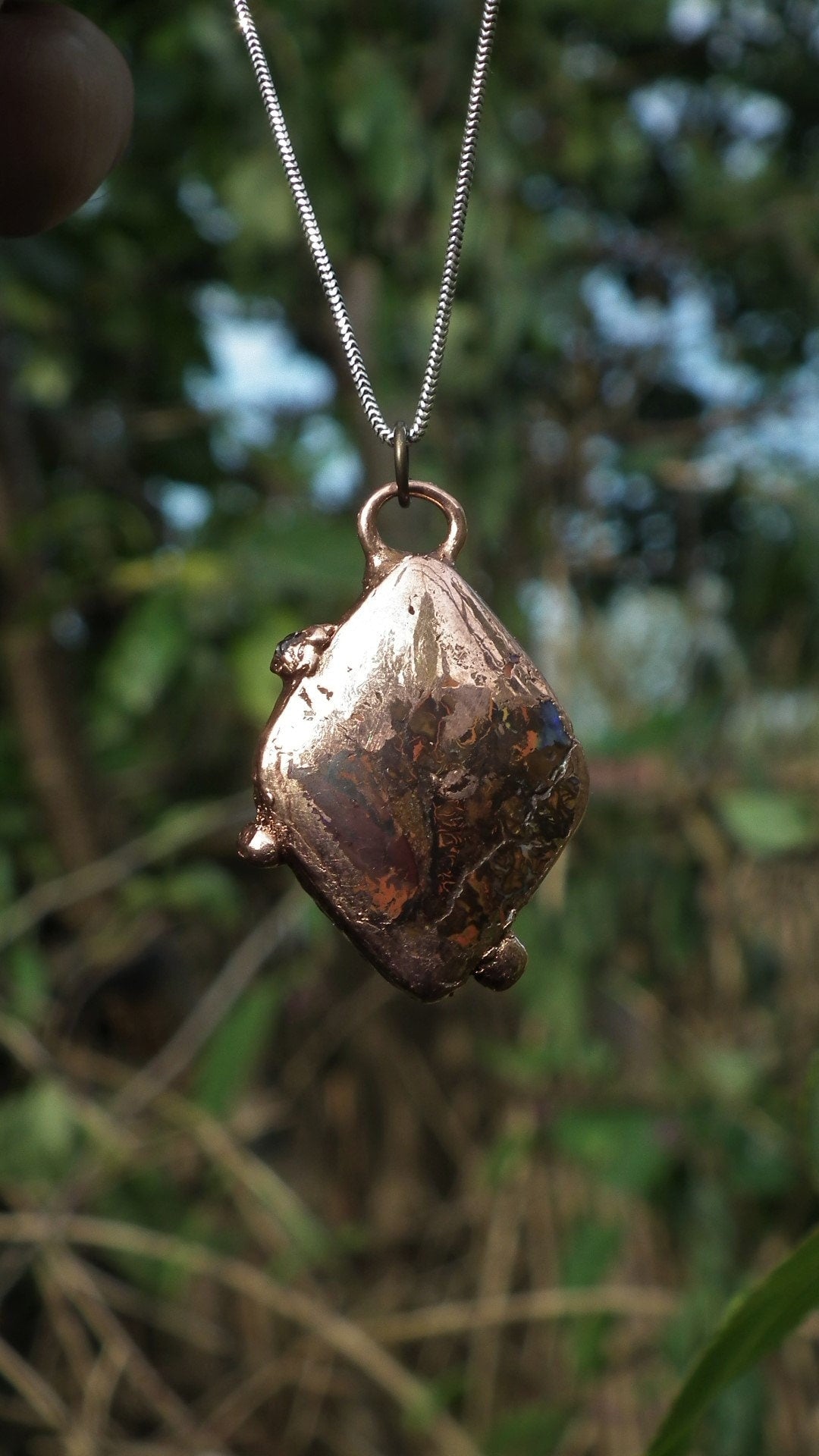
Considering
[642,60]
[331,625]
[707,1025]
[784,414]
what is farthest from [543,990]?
[642,60]

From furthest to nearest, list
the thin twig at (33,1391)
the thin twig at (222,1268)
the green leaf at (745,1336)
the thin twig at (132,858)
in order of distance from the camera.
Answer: the thin twig at (132,858) < the thin twig at (222,1268) < the thin twig at (33,1391) < the green leaf at (745,1336)

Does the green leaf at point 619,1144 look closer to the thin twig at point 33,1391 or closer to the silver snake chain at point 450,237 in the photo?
the thin twig at point 33,1391

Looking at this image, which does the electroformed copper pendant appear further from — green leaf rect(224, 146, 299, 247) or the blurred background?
green leaf rect(224, 146, 299, 247)

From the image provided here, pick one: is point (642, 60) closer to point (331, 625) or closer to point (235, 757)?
point (235, 757)

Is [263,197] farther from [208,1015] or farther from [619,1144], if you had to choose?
[619,1144]

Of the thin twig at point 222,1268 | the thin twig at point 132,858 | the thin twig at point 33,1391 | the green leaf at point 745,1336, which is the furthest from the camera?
the thin twig at point 132,858

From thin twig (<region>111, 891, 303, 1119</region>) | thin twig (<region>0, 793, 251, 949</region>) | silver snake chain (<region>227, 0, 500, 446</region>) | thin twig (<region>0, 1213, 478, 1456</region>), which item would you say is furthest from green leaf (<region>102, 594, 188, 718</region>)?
silver snake chain (<region>227, 0, 500, 446</region>)

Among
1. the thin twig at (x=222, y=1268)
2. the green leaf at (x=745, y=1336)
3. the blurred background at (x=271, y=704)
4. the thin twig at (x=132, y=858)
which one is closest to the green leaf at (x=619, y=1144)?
the blurred background at (x=271, y=704)
